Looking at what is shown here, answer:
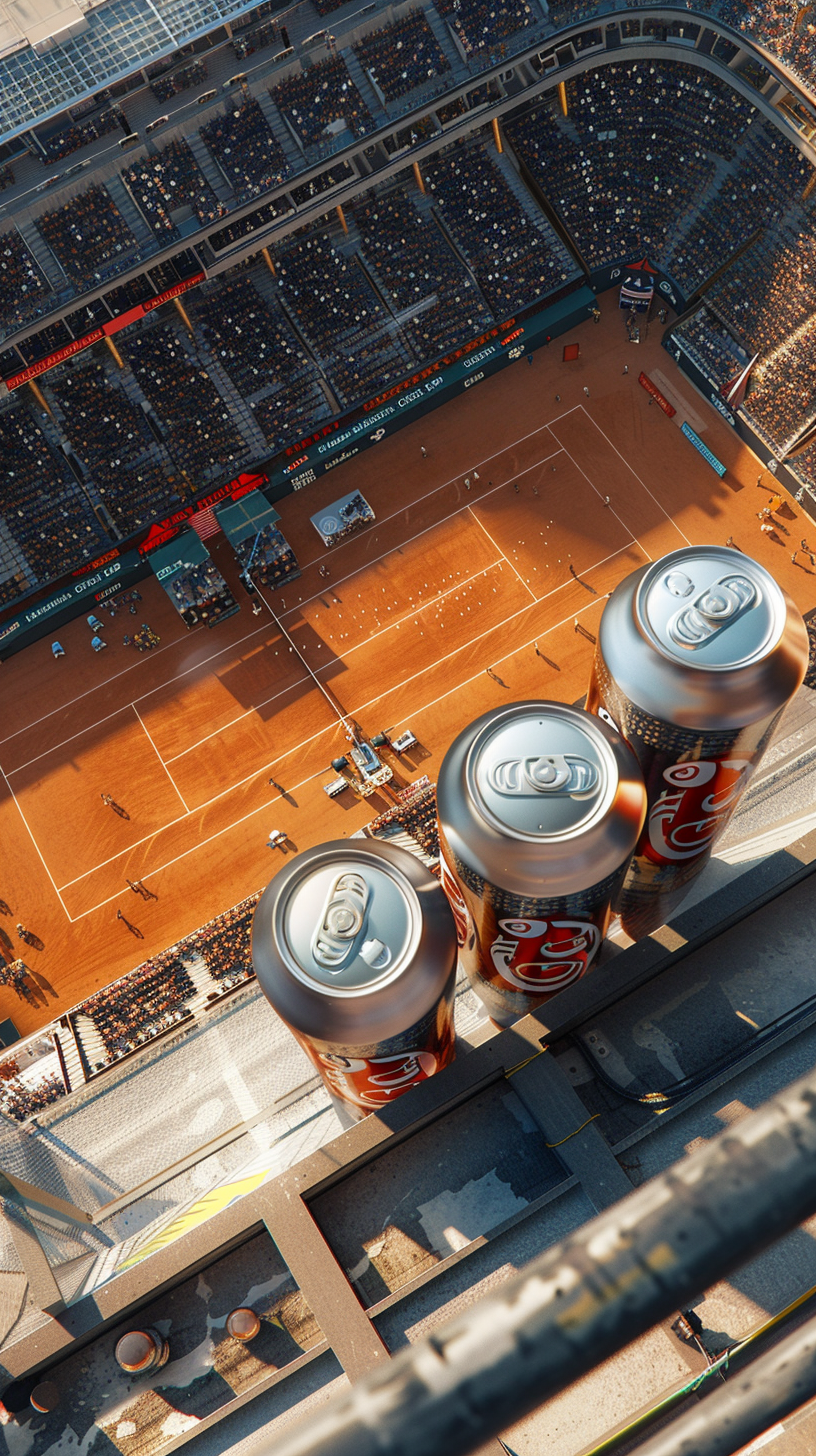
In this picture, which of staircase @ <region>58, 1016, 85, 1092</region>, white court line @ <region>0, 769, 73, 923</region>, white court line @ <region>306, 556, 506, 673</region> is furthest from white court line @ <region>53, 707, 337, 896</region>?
staircase @ <region>58, 1016, 85, 1092</region>

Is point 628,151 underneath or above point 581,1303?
above

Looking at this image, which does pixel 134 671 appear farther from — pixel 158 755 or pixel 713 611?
pixel 713 611

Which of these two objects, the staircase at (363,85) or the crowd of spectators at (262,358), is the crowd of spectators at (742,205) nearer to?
the staircase at (363,85)

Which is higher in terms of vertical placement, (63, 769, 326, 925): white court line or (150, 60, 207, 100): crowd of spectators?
(150, 60, 207, 100): crowd of spectators

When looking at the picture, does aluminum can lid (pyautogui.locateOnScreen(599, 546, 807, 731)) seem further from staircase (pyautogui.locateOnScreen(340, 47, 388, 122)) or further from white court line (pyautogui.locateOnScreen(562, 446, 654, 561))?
staircase (pyautogui.locateOnScreen(340, 47, 388, 122))

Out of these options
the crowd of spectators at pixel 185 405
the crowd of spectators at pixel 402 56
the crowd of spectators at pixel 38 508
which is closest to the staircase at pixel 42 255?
the crowd of spectators at pixel 185 405

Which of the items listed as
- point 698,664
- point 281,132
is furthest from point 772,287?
point 698,664
